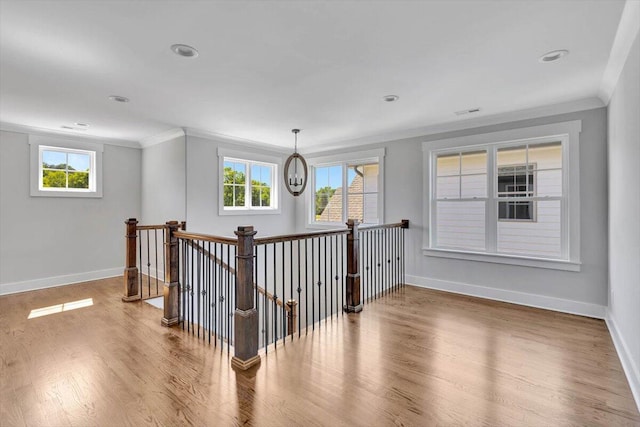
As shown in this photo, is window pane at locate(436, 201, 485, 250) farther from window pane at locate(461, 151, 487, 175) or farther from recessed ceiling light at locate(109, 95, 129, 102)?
recessed ceiling light at locate(109, 95, 129, 102)

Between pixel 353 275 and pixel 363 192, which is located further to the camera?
pixel 363 192

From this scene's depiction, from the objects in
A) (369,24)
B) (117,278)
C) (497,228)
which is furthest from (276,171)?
(369,24)

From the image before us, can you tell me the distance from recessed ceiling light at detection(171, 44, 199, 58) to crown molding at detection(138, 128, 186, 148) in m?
2.60

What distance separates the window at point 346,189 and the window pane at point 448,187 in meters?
0.99

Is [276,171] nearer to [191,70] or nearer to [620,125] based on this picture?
[191,70]

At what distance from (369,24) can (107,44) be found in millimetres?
1947

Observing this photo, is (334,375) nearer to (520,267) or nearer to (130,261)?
(520,267)

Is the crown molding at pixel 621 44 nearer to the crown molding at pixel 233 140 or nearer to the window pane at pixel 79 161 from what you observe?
the crown molding at pixel 233 140

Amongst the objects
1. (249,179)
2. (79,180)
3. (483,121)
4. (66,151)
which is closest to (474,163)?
(483,121)

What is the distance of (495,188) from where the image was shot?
170 inches

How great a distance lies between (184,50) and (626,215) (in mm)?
3696

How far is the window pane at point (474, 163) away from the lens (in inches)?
176

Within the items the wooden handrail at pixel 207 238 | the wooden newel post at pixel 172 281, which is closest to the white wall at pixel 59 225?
the wooden newel post at pixel 172 281

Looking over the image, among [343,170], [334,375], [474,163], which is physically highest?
[343,170]
